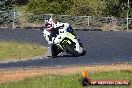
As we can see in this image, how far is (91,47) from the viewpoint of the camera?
2769 centimetres

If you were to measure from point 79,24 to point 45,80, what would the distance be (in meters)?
26.5

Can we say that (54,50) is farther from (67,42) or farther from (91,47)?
(91,47)

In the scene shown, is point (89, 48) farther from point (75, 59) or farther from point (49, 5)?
point (49, 5)

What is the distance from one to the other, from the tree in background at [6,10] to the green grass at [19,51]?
13897 mm

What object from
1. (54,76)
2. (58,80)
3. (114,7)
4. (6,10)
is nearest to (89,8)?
(114,7)

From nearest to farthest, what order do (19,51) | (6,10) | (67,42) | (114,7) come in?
(67,42)
(19,51)
(114,7)
(6,10)

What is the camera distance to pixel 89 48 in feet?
89.0

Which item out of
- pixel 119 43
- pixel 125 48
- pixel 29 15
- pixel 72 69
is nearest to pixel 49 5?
pixel 29 15

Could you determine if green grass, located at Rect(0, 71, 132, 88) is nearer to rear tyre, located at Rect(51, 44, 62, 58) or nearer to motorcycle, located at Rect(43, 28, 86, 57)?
motorcycle, located at Rect(43, 28, 86, 57)

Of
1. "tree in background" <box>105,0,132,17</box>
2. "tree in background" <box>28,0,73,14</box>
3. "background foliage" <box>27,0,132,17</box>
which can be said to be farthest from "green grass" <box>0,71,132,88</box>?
"tree in background" <box>28,0,73,14</box>

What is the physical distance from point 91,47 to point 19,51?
170 inches

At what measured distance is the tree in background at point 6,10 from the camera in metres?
42.7

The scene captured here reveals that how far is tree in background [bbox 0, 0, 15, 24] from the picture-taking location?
140 ft

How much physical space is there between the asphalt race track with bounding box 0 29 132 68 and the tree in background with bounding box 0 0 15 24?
2924 mm
